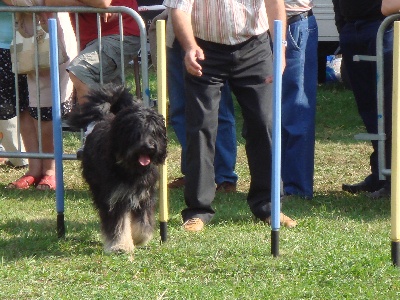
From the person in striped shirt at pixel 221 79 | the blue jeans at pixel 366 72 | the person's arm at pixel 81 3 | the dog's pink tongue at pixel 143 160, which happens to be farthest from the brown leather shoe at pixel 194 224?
the person's arm at pixel 81 3

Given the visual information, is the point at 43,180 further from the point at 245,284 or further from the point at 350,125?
the point at 350,125

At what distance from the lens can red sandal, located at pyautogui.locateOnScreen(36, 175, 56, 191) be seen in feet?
24.2

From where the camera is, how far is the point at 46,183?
24.4ft

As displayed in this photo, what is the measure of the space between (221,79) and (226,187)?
5.87ft

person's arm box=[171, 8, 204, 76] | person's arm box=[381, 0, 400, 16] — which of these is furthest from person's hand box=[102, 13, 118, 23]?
person's arm box=[381, 0, 400, 16]

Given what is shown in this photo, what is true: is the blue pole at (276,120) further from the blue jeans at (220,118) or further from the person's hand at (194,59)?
the blue jeans at (220,118)

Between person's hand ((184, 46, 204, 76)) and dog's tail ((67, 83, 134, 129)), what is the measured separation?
42 centimetres

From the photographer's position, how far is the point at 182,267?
4934mm

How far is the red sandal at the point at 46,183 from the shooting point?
24.2 feet

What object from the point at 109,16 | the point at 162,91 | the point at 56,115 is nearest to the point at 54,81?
the point at 56,115

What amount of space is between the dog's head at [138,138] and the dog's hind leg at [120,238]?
1.14ft

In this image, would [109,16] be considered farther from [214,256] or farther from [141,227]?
[214,256]

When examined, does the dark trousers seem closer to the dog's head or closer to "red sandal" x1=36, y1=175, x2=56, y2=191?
the dog's head

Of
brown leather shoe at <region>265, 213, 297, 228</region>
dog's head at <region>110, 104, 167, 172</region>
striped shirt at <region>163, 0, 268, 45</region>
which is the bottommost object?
brown leather shoe at <region>265, 213, 297, 228</region>
